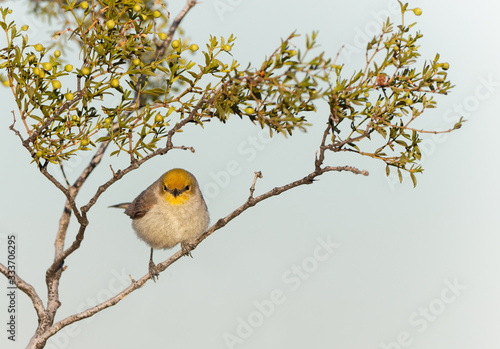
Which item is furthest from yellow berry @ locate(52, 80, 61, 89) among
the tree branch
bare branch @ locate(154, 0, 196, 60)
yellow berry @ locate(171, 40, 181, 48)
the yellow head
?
the yellow head

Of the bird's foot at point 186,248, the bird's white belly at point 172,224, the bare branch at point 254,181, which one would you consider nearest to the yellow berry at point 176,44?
the bare branch at point 254,181

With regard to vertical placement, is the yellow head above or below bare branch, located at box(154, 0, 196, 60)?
below

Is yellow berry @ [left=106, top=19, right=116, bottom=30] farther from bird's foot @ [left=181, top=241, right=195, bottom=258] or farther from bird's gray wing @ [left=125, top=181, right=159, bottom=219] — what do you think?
bird's gray wing @ [left=125, top=181, right=159, bottom=219]

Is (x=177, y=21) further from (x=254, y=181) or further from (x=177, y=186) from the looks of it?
(x=254, y=181)

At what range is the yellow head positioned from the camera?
281 inches

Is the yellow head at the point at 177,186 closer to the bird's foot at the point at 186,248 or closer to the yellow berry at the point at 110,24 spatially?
the bird's foot at the point at 186,248

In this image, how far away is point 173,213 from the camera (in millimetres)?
7117

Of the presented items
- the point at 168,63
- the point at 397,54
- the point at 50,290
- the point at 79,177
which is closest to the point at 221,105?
the point at 168,63

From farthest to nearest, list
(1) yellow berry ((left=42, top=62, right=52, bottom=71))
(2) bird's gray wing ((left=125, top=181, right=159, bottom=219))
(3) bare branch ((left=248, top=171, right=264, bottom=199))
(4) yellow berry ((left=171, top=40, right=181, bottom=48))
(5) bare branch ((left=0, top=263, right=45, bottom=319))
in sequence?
(2) bird's gray wing ((left=125, top=181, right=159, bottom=219)) → (5) bare branch ((left=0, top=263, right=45, bottom=319)) → (3) bare branch ((left=248, top=171, right=264, bottom=199)) → (1) yellow berry ((left=42, top=62, right=52, bottom=71)) → (4) yellow berry ((left=171, top=40, right=181, bottom=48))

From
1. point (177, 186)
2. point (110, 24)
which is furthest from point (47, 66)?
point (177, 186)

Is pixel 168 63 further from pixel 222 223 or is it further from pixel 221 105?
pixel 222 223

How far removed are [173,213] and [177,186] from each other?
32 cm

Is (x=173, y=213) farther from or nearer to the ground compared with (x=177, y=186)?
nearer to the ground

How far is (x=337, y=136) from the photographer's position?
5359mm
